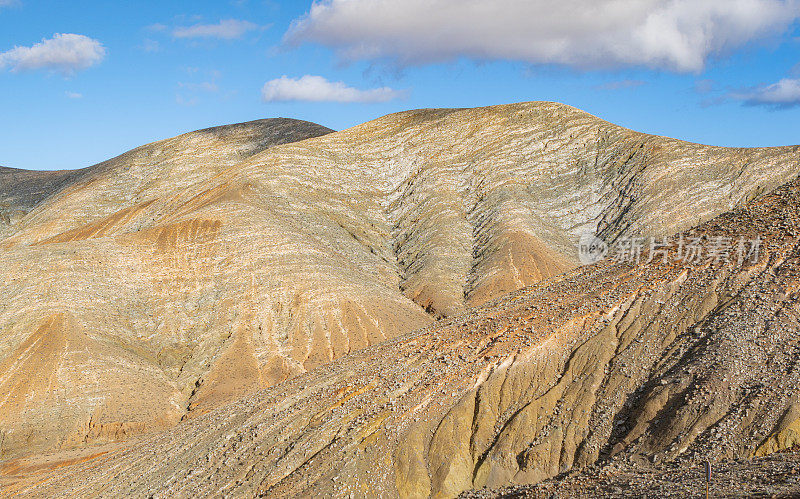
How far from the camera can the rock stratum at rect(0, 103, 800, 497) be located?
2088 cm

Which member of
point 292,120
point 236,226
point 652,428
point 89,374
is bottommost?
point 89,374

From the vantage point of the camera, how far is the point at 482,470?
2073 cm

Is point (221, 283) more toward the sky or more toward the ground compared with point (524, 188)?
more toward the ground

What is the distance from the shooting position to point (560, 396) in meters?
21.7

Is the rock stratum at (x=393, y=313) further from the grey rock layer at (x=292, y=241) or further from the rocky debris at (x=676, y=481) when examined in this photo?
the rocky debris at (x=676, y=481)

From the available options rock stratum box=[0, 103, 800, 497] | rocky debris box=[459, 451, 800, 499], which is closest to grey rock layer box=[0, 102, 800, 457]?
rock stratum box=[0, 103, 800, 497]

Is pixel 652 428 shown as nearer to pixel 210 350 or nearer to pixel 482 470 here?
pixel 482 470

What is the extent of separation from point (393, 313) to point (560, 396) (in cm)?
3100

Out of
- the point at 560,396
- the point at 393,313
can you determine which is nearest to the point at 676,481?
the point at 560,396

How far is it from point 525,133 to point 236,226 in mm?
36546

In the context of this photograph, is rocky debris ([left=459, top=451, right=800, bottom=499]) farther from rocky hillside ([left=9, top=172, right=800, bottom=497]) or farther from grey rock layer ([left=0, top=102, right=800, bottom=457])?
grey rock layer ([left=0, top=102, right=800, bottom=457])

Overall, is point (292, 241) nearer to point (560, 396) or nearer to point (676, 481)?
point (560, 396)

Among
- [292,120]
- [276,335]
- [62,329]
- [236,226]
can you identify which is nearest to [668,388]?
[276,335]

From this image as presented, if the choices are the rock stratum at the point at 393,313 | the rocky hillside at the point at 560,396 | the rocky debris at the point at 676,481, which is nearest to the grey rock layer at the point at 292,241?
the rock stratum at the point at 393,313
